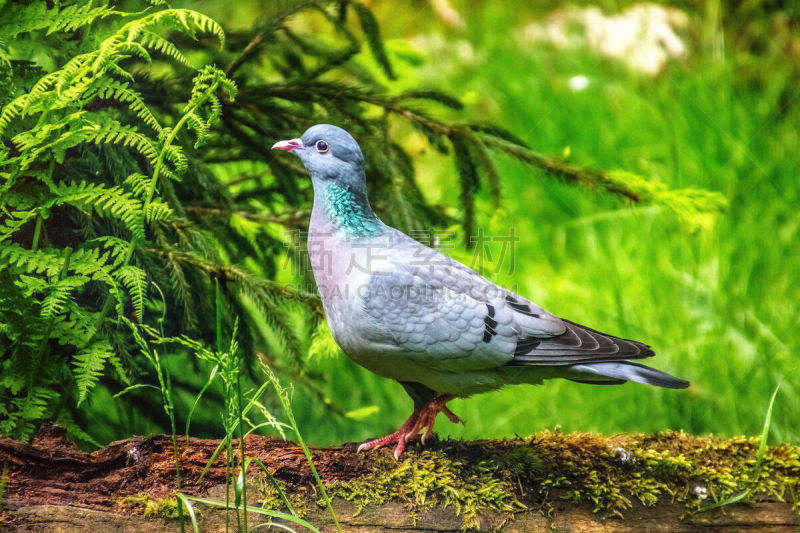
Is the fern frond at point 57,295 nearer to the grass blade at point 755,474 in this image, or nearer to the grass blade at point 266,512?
the grass blade at point 266,512

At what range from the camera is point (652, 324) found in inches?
178

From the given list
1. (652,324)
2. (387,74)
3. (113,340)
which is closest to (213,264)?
(113,340)

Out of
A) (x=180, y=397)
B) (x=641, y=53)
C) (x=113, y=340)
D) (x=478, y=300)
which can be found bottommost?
(x=180, y=397)

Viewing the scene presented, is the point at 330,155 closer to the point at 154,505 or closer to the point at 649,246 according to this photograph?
the point at 154,505

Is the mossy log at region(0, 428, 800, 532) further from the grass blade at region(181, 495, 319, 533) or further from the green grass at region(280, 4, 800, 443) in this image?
the green grass at region(280, 4, 800, 443)

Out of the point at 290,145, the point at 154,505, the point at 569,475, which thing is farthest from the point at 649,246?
the point at 154,505

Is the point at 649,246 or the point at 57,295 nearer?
the point at 57,295

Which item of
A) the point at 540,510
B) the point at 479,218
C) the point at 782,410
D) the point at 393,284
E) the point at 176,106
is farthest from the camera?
the point at 479,218

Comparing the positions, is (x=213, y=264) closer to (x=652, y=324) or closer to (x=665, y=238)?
(x=652, y=324)

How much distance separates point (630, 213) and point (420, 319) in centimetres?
271

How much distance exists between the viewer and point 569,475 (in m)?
2.93

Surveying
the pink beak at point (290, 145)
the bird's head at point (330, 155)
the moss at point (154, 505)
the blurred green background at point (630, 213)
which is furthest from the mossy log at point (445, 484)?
the pink beak at point (290, 145)

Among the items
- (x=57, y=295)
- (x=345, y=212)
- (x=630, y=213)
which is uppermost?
(x=630, y=213)

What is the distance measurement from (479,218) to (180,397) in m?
1.99
